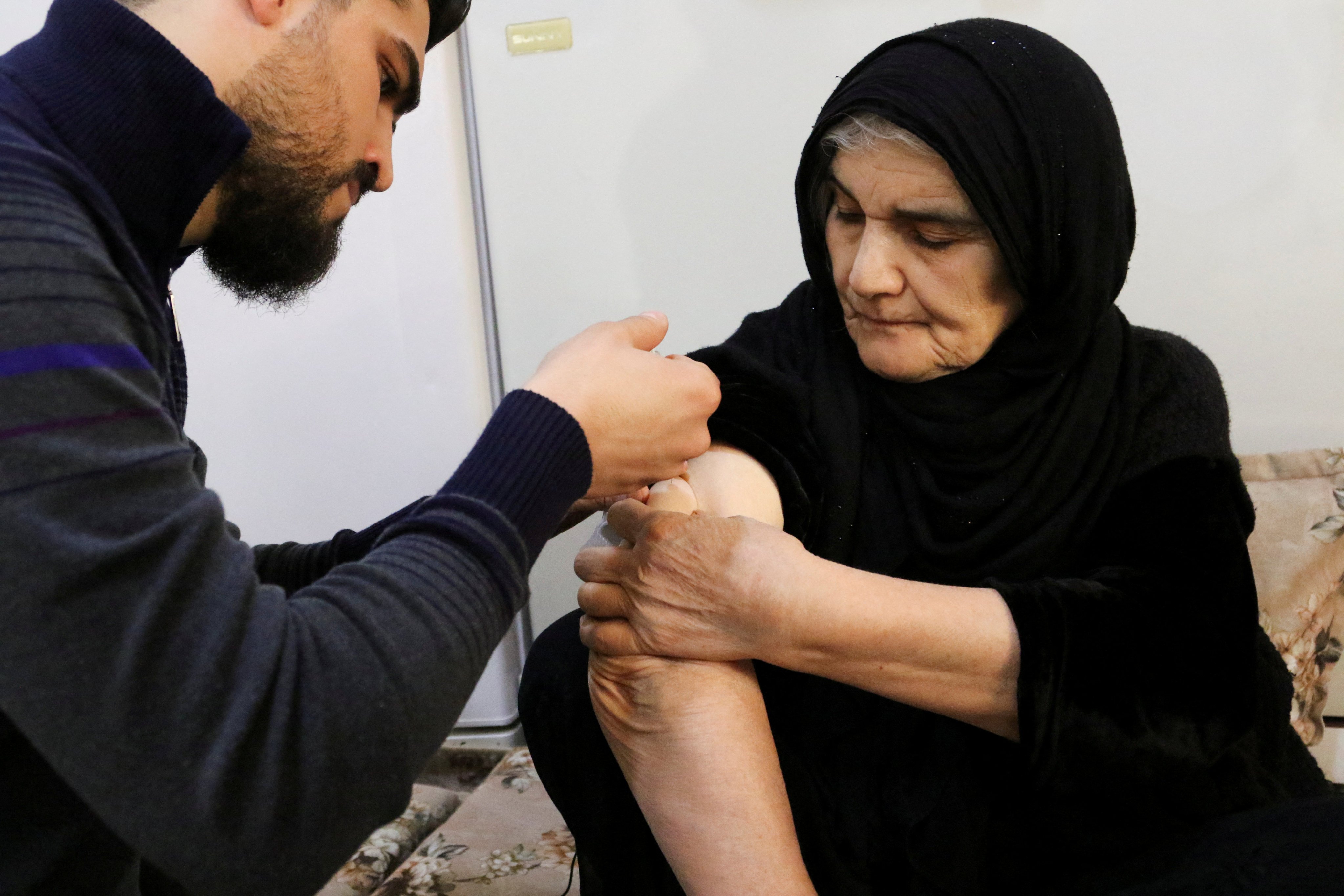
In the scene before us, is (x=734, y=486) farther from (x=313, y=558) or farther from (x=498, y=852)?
(x=498, y=852)

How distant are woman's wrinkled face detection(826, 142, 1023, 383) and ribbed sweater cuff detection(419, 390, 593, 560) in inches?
18.4

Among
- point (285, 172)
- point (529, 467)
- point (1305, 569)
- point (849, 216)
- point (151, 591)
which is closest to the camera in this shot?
point (151, 591)

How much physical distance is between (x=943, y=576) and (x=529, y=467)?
1.97ft

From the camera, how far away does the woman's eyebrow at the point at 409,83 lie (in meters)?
0.95

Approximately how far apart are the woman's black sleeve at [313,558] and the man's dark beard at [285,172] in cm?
30

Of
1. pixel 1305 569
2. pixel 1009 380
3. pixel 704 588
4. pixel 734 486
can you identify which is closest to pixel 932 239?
pixel 1009 380

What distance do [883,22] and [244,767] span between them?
1590 millimetres

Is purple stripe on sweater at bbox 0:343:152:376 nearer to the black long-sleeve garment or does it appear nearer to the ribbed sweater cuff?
the ribbed sweater cuff

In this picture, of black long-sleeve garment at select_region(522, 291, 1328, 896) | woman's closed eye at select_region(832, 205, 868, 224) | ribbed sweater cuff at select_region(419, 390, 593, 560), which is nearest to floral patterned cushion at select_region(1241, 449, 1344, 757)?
black long-sleeve garment at select_region(522, 291, 1328, 896)

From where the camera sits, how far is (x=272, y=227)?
93 cm

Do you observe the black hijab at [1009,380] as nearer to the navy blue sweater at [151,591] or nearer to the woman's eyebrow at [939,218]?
the woman's eyebrow at [939,218]

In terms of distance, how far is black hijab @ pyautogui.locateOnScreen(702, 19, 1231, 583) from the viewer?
3.33 feet

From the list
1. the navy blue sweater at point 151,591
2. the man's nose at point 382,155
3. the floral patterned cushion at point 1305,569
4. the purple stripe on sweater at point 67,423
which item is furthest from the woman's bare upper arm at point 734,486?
the floral patterned cushion at point 1305,569

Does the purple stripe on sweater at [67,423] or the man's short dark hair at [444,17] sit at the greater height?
the man's short dark hair at [444,17]
